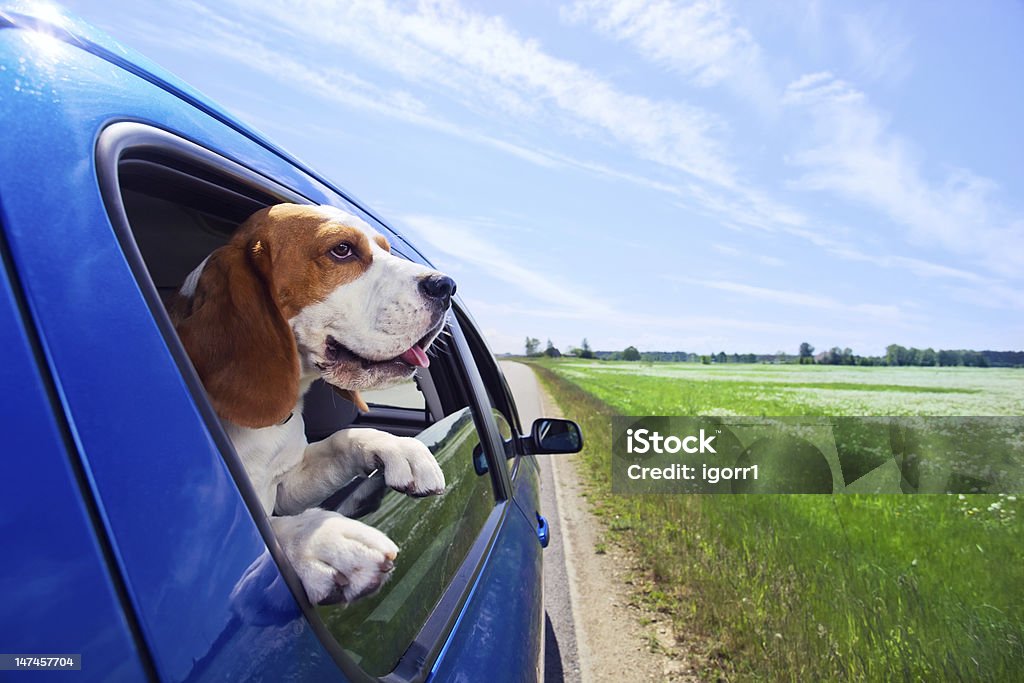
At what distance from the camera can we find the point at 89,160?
811 millimetres

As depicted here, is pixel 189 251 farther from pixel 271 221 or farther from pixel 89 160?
pixel 89 160

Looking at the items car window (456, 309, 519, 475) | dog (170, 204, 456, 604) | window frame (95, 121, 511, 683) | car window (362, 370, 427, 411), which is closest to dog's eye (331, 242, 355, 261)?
dog (170, 204, 456, 604)

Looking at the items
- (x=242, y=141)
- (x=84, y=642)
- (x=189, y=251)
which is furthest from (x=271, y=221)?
(x=84, y=642)

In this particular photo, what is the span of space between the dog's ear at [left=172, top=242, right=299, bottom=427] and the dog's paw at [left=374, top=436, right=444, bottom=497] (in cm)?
24

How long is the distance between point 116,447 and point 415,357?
0.98 metres

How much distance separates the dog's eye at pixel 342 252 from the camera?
1.54 meters

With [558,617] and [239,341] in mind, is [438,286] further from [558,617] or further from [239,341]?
[558,617]

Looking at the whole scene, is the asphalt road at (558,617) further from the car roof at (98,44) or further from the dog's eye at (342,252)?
the car roof at (98,44)

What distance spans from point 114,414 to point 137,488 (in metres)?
0.08

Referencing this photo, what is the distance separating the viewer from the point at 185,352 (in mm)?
873

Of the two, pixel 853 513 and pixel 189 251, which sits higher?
pixel 189 251

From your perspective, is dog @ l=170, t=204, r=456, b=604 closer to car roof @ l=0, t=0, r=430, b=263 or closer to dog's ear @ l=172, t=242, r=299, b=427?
dog's ear @ l=172, t=242, r=299, b=427

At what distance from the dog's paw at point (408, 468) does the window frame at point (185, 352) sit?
10.0 inches

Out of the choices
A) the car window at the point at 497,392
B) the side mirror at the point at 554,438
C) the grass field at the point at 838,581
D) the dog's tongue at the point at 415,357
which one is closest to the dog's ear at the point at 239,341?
the dog's tongue at the point at 415,357
